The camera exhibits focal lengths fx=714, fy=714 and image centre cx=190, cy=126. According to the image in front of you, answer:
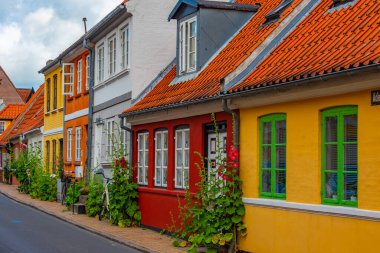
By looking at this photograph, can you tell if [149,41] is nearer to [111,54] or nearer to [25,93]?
[111,54]

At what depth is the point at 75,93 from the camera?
2875cm

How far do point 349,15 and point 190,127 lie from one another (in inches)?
192

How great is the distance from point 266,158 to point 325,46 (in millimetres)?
2282

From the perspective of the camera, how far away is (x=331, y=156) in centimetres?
1095

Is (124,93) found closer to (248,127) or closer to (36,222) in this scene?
(36,222)

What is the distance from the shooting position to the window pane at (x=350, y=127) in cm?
1039

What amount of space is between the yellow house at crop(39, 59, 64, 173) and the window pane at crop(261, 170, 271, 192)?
62.4ft

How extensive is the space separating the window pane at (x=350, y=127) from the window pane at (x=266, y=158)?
2.26 metres

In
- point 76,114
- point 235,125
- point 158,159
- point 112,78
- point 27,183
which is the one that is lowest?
point 27,183

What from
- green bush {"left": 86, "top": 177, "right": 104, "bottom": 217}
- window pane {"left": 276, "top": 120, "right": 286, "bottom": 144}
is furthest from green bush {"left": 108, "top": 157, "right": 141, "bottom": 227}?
window pane {"left": 276, "top": 120, "right": 286, "bottom": 144}

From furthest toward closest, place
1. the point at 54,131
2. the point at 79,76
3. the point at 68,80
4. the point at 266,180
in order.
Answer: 1. the point at 54,131
2. the point at 68,80
3. the point at 79,76
4. the point at 266,180

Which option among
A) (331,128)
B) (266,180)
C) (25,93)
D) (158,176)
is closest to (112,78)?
(158,176)

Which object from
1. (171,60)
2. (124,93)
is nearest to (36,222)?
(124,93)

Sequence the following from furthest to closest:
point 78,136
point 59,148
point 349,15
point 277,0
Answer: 1. point 59,148
2. point 78,136
3. point 277,0
4. point 349,15
